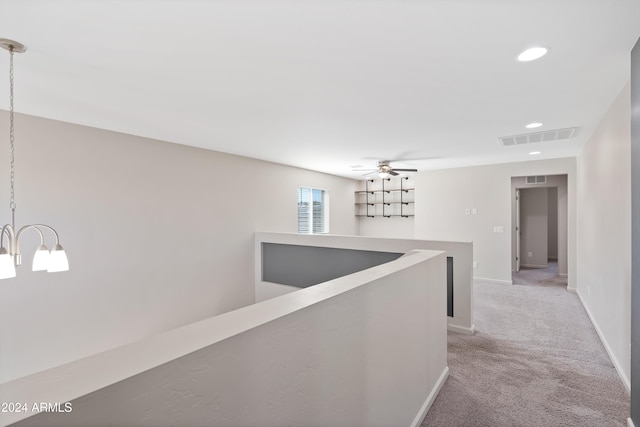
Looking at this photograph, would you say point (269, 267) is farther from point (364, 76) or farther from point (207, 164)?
point (364, 76)

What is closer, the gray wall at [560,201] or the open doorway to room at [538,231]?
the gray wall at [560,201]

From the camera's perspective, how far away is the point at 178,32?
173cm

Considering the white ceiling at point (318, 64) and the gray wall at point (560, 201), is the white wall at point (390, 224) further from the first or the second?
the white ceiling at point (318, 64)

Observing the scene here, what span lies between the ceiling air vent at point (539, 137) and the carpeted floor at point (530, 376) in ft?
7.96

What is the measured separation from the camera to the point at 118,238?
3734mm

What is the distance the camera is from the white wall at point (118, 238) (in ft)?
10.0

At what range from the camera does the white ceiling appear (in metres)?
1.56

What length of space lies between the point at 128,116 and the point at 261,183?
2722 mm

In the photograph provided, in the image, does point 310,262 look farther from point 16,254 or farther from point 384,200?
point 384,200

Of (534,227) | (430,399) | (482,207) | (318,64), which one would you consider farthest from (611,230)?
(534,227)

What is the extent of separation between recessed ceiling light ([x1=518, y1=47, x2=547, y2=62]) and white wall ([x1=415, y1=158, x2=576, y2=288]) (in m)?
4.77

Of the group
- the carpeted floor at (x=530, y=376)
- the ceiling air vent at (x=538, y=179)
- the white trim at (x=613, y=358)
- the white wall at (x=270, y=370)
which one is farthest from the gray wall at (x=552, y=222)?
the white wall at (x=270, y=370)

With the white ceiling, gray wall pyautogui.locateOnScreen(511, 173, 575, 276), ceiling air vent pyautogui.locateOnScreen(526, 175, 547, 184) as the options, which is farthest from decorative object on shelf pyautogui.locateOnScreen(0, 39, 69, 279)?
ceiling air vent pyautogui.locateOnScreen(526, 175, 547, 184)

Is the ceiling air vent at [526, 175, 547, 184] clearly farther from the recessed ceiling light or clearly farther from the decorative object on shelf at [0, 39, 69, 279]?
the decorative object on shelf at [0, 39, 69, 279]
